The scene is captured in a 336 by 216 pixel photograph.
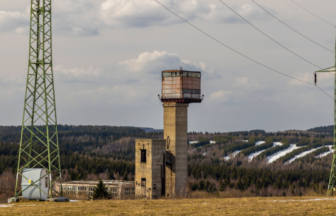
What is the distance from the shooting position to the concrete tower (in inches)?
4070

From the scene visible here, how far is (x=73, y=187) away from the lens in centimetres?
12019

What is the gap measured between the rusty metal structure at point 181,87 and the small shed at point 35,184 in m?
55.2

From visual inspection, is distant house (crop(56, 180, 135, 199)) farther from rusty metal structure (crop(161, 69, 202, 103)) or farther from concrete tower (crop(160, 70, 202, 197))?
rusty metal structure (crop(161, 69, 202, 103))

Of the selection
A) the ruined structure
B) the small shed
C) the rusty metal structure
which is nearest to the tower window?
the ruined structure

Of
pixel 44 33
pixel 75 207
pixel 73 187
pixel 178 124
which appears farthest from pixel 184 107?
pixel 75 207

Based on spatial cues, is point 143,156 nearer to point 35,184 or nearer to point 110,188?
point 110,188

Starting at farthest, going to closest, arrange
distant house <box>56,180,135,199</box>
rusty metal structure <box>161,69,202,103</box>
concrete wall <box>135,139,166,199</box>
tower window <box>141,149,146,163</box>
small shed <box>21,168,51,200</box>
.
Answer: distant house <box>56,180,135,199</box> → rusty metal structure <box>161,69,202,103</box> → tower window <box>141,149,146,163</box> → concrete wall <box>135,139,166,199</box> → small shed <box>21,168,51,200</box>

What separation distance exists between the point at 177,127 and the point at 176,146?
14.2 ft

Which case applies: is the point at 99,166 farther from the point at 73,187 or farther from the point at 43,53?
the point at 43,53

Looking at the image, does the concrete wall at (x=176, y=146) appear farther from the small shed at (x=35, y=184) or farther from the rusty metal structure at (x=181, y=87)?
the small shed at (x=35, y=184)

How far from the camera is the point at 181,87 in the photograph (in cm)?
10656

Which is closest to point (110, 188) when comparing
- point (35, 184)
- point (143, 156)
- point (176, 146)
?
point (143, 156)

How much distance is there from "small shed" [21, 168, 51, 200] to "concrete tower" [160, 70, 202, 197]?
5167 cm

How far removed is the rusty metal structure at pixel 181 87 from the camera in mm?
105750
